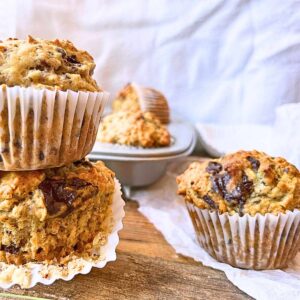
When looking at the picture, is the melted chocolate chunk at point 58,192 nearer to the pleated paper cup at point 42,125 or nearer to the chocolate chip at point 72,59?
the pleated paper cup at point 42,125

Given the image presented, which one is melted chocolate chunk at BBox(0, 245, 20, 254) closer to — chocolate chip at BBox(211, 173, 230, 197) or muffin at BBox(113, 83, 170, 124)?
chocolate chip at BBox(211, 173, 230, 197)

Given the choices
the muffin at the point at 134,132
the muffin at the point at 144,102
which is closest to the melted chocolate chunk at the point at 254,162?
the muffin at the point at 134,132

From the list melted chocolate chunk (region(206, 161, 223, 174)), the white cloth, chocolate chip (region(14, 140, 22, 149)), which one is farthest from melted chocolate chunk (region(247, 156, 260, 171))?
chocolate chip (region(14, 140, 22, 149))

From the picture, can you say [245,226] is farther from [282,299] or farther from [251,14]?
[251,14]

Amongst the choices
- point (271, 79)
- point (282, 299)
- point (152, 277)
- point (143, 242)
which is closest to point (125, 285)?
point (152, 277)

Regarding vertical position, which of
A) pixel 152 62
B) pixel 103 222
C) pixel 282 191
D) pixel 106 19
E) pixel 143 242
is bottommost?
pixel 143 242

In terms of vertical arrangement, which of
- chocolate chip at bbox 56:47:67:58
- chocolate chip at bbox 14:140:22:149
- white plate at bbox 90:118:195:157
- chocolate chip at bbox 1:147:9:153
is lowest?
white plate at bbox 90:118:195:157

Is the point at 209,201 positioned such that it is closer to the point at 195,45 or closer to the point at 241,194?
the point at 241,194
